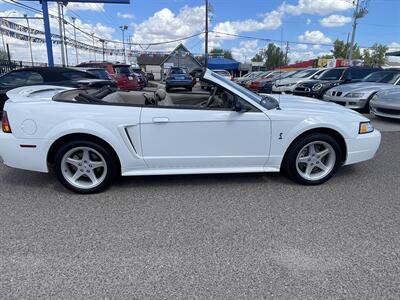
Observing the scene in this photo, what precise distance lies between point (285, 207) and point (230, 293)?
1.46 meters

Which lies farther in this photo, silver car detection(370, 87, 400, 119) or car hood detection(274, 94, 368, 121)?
silver car detection(370, 87, 400, 119)

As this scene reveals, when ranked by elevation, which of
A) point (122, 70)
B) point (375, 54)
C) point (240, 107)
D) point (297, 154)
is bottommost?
point (297, 154)

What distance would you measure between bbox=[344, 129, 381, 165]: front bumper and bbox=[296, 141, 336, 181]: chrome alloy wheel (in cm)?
21

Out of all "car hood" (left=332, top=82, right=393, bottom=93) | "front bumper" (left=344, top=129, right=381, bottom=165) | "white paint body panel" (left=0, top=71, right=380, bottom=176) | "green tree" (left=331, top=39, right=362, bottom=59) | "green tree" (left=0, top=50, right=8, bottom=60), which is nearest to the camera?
"white paint body panel" (left=0, top=71, right=380, bottom=176)

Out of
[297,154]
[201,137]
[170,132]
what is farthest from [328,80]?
[170,132]

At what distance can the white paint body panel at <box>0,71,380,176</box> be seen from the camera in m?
3.39

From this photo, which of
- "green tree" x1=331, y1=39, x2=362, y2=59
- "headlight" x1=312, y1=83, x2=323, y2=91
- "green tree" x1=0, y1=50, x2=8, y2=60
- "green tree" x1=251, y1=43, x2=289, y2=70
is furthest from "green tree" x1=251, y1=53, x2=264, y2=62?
"headlight" x1=312, y1=83, x2=323, y2=91

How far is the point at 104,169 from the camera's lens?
3551 millimetres

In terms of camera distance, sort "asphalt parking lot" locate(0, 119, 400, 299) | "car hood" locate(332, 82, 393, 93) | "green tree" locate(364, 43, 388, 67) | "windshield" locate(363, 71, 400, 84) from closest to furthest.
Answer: "asphalt parking lot" locate(0, 119, 400, 299)
"car hood" locate(332, 82, 393, 93)
"windshield" locate(363, 71, 400, 84)
"green tree" locate(364, 43, 388, 67)

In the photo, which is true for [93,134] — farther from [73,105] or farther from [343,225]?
[343,225]

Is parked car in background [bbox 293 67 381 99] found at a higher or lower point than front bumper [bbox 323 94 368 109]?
higher

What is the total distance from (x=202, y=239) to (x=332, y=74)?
12.3 m

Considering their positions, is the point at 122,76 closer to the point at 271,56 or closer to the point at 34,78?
the point at 34,78

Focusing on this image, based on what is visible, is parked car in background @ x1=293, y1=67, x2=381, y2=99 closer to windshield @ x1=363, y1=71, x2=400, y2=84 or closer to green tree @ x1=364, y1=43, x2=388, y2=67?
windshield @ x1=363, y1=71, x2=400, y2=84
